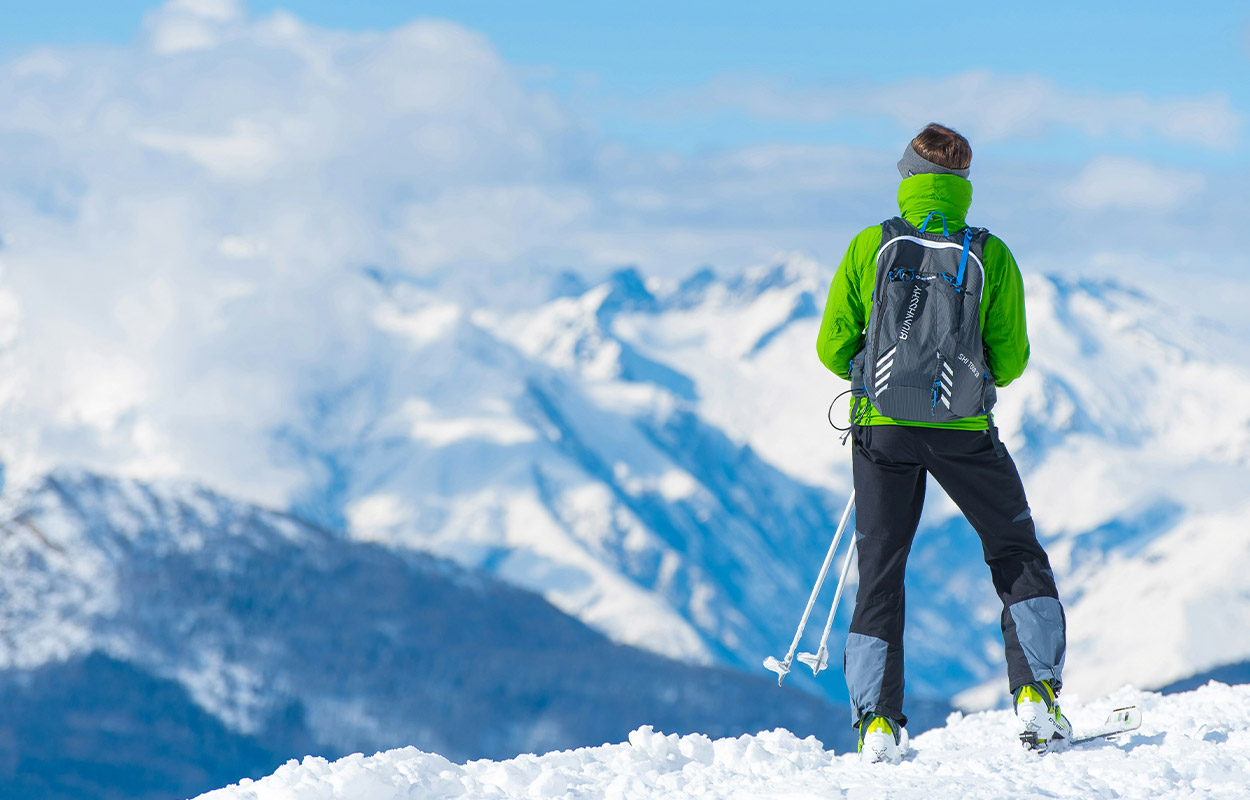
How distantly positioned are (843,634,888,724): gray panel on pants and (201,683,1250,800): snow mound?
0.55 meters

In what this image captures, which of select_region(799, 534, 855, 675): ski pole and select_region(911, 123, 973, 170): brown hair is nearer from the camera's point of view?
select_region(911, 123, 973, 170): brown hair

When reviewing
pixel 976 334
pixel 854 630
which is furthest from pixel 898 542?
pixel 976 334

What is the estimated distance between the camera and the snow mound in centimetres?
1026

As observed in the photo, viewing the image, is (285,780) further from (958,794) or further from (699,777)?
(958,794)

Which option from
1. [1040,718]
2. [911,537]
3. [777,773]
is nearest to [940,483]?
[911,537]

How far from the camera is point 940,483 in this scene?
11.5 m

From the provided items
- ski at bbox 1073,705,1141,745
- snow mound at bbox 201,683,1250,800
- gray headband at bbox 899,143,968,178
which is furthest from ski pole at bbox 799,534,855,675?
gray headband at bbox 899,143,968,178

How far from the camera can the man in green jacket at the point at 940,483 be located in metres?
11.3

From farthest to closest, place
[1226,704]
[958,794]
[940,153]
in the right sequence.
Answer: [1226,704] → [940,153] → [958,794]

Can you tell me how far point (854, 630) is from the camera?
1199 centimetres

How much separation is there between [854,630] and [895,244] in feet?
10.9

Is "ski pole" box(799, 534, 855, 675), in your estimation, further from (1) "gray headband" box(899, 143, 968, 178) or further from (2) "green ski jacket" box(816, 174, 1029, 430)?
(1) "gray headband" box(899, 143, 968, 178)

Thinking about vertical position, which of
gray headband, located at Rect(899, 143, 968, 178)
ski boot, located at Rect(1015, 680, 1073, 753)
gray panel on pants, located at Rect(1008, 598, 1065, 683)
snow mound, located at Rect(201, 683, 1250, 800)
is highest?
gray headband, located at Rect(899, 143, 968, 178)

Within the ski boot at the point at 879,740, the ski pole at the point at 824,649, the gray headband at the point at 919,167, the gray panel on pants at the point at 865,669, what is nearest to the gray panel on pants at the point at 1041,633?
the gray panel on pants at the point at 865,669
